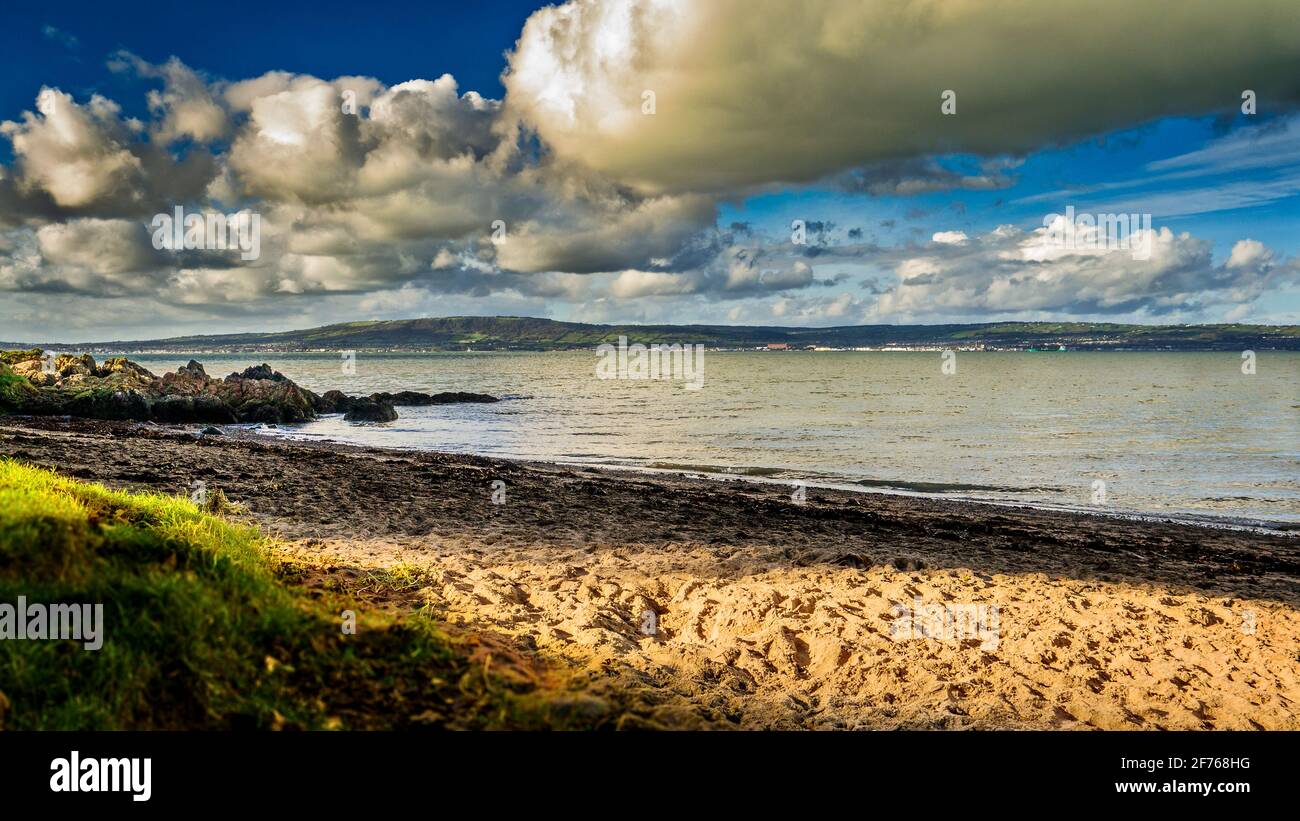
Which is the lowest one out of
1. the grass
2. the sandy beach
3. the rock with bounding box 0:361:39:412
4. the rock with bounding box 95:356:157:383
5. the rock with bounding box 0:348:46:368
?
the sandy beach

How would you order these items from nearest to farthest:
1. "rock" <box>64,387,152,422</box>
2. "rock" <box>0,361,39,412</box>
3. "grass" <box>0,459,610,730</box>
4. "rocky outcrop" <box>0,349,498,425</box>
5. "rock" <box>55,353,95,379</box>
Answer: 1. "grass" <box>0,459,610,730</box>
2. "rock" <box>0,361,39,412</box>
3. "rocky outcrop" <box>0,349,498,425</box>
4. "rock" <box>64,387,152,422</box>
5. "rock" <box>55,353,95,379</box>

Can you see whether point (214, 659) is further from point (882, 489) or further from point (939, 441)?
point (939, 441)

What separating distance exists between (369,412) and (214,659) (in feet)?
138

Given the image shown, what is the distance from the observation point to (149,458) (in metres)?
19.3

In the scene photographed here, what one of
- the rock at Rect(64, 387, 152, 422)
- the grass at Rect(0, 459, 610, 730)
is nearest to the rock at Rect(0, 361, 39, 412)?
the rock at Rect(64, 387, 152, 422)

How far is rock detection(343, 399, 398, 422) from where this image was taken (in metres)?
42.7

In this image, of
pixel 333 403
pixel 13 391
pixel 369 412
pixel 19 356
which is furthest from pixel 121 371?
pixel 369 412

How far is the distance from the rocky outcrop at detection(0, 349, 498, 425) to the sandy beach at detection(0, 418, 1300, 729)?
60.0 feet

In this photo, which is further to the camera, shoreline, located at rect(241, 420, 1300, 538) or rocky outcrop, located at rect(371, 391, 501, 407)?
rocky outcrop, located at rect(371, 391, 501, 407)

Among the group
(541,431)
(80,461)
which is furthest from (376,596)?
(541,431)

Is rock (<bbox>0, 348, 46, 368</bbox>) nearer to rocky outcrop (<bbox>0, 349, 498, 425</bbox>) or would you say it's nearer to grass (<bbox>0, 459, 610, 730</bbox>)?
rocky outcrop (<bbox>0, 349, 498, 425</bbox>)

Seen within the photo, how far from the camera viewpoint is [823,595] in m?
9.43
